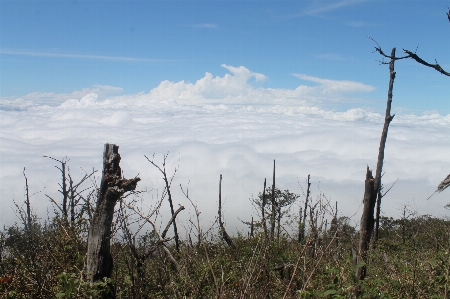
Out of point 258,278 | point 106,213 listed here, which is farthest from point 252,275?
point 106,213

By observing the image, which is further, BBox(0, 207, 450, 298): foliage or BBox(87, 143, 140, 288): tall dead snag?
BBox(87, 143, 140, 288): tall dead snag

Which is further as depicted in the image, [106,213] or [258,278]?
[106,213]

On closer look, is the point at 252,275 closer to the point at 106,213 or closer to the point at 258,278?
the point at 258,278

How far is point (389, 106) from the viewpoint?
50.4 ft

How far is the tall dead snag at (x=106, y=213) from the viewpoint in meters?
6.77

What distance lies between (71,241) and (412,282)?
7148mm

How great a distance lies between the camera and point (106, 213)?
7023 mm

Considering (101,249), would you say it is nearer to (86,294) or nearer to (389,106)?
(86,294)

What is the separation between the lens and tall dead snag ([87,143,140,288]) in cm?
677

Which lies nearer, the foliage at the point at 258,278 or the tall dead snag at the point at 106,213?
the foliage at the point at 258,278

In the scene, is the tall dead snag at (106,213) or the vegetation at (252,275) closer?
the vegetation at (252,275)

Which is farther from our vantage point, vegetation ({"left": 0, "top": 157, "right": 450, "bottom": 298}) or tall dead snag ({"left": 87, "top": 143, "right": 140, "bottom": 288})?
tall dead snag ({"left": 87, "top": 143, "right": 140, "bottom": 288})

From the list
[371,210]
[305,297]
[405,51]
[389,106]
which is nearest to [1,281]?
[305,297]

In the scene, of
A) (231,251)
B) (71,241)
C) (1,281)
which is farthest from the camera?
(231,251)
